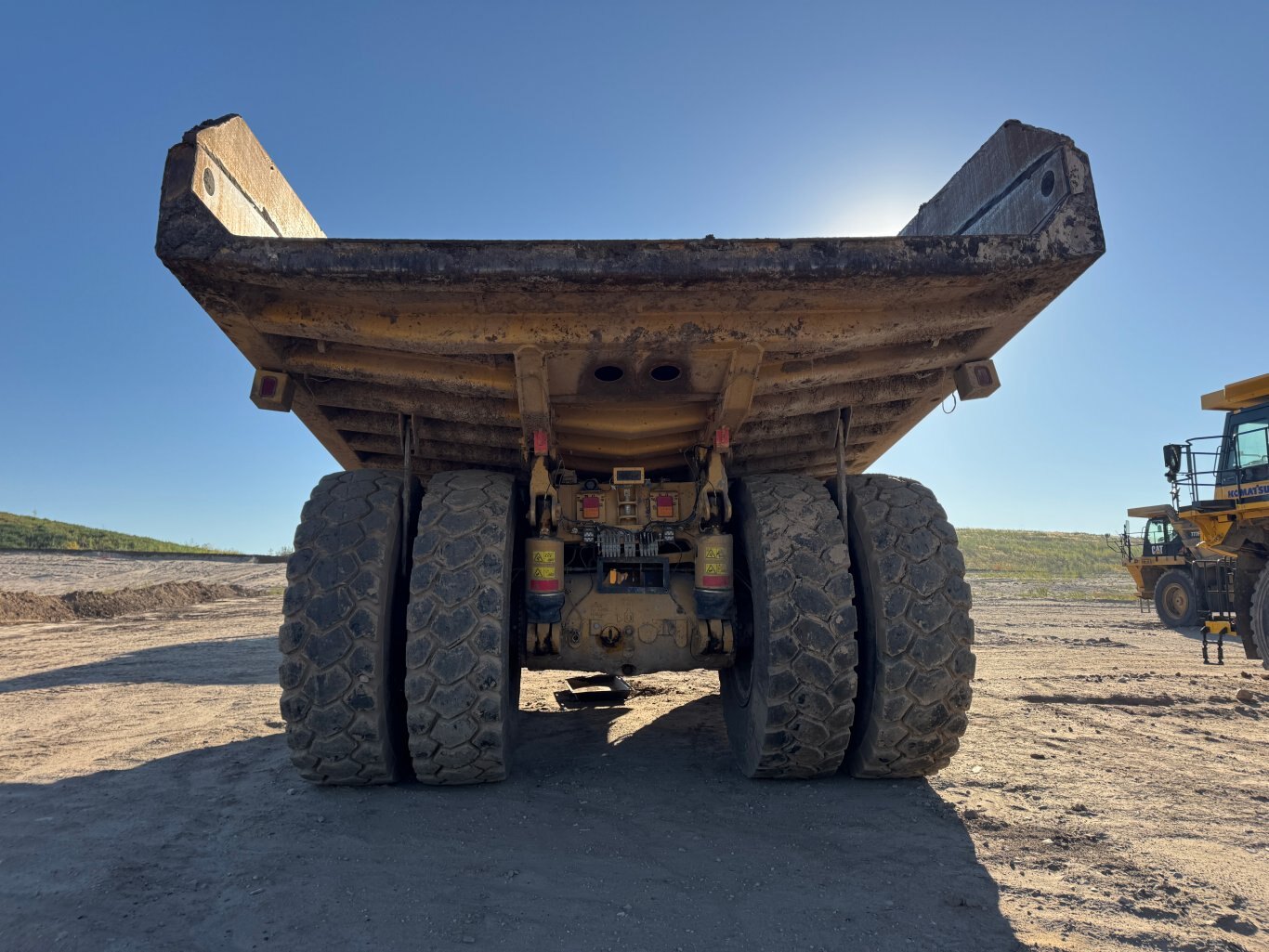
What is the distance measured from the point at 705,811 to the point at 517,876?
3.18 feet

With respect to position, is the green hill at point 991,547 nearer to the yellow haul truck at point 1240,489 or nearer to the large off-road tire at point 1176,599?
the large off-road tire at point 1176,599

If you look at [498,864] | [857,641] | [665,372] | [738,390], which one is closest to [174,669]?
[498,864]

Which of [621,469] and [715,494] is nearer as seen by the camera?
[715,494]

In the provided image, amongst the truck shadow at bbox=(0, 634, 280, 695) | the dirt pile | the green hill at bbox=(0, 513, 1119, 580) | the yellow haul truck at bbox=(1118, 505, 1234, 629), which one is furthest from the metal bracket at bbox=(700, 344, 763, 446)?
the green hill at bbox=(0, 513, 1119, 580)

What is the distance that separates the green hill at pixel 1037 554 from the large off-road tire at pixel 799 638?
3201cm

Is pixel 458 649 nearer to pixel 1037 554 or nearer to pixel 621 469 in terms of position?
pixel 621 469

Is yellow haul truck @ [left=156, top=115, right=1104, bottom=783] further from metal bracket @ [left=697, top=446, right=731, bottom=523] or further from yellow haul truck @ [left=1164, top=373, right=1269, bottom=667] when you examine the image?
yellow haul truck @ [left=1164, top=373, right=1269, bottom=667]

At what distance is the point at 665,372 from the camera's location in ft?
11.5

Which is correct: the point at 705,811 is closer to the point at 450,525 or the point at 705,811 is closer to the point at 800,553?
the point at 800,553

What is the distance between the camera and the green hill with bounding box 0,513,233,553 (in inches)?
1251

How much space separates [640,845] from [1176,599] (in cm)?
1565

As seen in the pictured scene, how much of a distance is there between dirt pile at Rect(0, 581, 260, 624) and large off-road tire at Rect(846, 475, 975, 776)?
49.7 ft

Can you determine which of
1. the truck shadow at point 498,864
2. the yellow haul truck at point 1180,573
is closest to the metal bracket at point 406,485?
the truck shadow at point 498,864

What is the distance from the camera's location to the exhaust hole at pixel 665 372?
11.2ft
